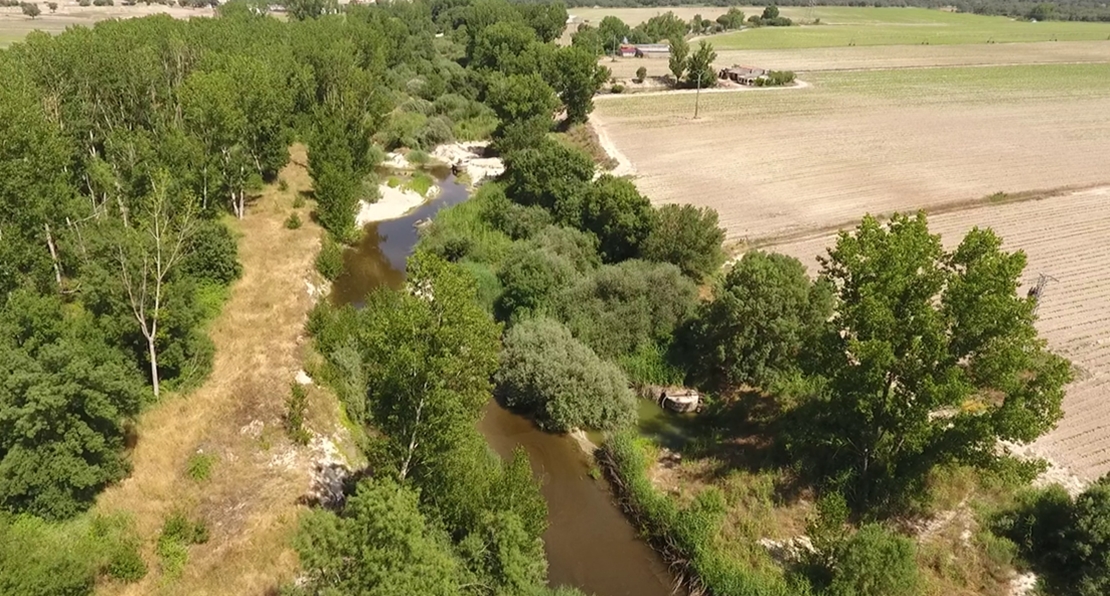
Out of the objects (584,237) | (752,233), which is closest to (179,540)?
(584,237)

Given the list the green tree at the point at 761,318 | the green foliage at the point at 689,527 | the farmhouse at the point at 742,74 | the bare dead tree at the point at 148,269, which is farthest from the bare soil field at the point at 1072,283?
the farmhouse at the point at 742,74

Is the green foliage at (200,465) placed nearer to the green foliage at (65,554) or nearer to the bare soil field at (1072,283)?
the green foliage at (65,554)

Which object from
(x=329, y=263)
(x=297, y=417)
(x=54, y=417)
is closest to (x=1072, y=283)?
(x=297, y=417)

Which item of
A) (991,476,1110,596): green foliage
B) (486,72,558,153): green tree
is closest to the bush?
(486,72,558,153): green tree

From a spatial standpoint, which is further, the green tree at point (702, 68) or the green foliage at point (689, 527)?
the green tree at point (702, 68)

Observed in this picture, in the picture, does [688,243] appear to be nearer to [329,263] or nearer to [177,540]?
[329,263]

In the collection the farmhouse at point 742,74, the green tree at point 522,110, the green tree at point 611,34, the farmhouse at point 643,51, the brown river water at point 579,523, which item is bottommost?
the brown river water at point 579,523
